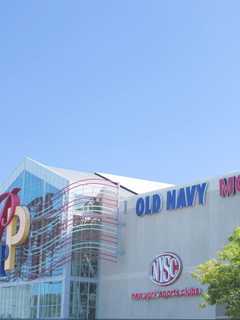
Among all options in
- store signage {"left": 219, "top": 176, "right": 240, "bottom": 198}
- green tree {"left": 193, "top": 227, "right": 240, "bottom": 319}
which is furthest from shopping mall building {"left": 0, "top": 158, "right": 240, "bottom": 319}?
green tree {"left": 193, "top": 227, "right": 240, "bottom": 319}

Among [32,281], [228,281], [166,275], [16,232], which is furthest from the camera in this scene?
[16,232]

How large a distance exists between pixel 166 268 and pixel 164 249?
61.7 inches

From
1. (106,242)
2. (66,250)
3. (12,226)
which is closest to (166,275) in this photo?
(106,242)

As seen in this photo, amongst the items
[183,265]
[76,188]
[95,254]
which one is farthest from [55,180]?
[183,265]

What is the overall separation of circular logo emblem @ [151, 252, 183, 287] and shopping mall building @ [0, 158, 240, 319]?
69mm

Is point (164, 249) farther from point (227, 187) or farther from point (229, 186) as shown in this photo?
point (229, 186)

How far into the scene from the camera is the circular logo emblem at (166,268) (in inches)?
1948

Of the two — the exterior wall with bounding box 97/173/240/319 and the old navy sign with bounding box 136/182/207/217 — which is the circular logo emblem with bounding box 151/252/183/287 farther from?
the old navy sign with bounding box 136/182/207/217

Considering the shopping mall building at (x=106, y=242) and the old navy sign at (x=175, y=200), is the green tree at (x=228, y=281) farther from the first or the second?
the old navy sign at (x=175, y=200)

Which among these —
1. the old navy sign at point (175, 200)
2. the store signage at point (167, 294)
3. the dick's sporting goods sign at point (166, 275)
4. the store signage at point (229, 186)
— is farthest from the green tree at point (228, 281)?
the old navy sign at point (175, 200)

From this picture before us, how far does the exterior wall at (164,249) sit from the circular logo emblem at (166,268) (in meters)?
0.34

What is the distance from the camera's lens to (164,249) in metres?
51.2

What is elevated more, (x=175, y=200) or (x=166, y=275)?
(x=175, y=200)

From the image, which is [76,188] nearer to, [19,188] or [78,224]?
[78,224]
